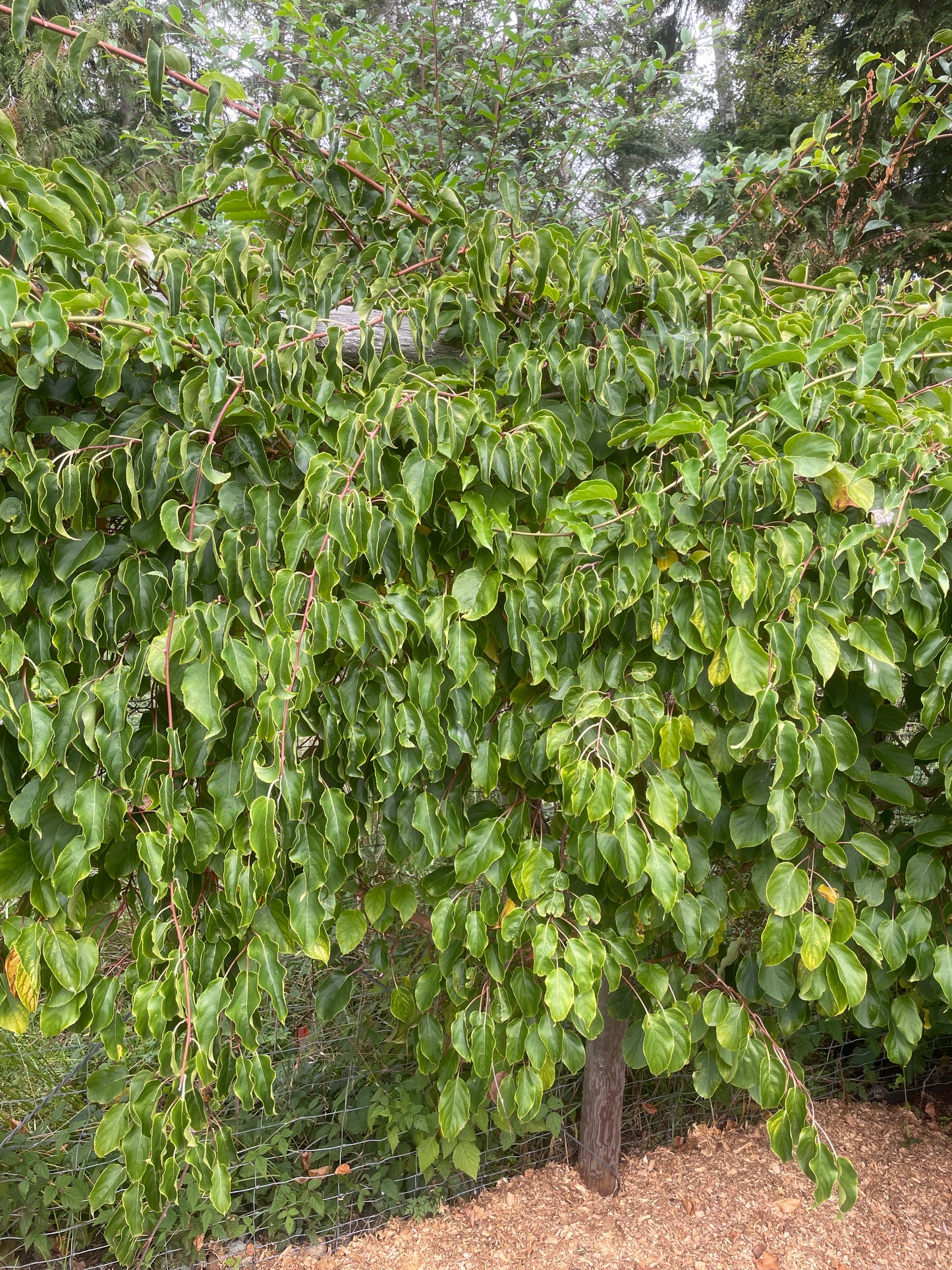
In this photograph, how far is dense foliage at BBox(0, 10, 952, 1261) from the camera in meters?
1.06

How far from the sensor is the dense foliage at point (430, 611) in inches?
41.7

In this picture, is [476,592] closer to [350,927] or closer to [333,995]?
[350,927]

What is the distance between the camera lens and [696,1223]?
1.90 m

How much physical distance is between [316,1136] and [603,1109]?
785mm

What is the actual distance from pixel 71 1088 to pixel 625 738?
6.64ft

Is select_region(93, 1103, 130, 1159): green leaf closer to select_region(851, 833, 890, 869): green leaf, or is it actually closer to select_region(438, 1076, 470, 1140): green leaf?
select_region(438, 1076, 470, 1140): green leaf

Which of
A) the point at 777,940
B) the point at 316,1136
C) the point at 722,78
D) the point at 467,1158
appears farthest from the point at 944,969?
the point at 722,78

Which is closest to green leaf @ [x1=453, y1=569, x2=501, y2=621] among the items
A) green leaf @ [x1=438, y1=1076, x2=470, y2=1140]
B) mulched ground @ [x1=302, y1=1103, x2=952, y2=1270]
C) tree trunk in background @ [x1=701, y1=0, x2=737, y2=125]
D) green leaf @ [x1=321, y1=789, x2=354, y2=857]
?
green leaf @ [x1=321, y1=789, x2=354, y2=857]

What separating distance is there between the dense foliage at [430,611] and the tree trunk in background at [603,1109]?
0.70 metres

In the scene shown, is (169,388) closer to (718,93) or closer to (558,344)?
(558,344)

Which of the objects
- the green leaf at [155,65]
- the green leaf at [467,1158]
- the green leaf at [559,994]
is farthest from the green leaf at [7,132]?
the green leaf at [467,1158]

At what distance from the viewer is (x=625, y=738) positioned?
3.63 feet

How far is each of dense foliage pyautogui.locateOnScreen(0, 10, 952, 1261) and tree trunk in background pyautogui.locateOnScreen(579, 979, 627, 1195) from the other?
70 cm

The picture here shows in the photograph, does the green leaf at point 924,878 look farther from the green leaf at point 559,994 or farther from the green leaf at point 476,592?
the green leaf at point 476,592
